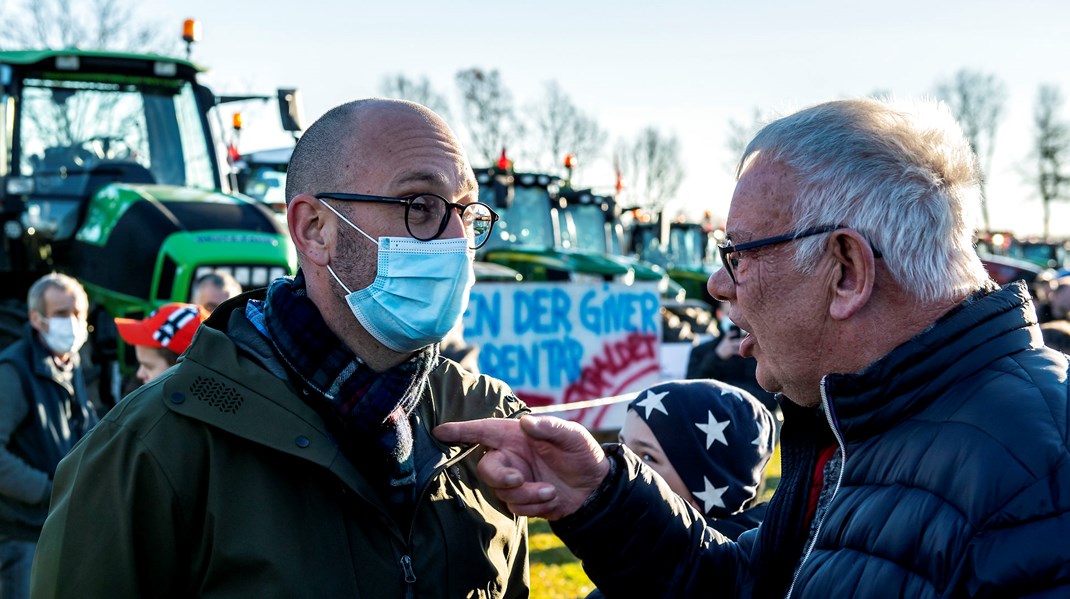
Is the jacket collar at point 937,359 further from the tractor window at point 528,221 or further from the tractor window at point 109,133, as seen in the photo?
the tractor window at point 528,221

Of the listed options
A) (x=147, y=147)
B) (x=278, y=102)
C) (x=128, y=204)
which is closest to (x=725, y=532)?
(x=278, y=102)

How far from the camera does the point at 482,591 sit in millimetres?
2199

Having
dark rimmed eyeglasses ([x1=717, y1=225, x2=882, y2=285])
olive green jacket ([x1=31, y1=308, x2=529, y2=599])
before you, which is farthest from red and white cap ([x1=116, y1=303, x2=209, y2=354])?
dark rimmed eyeglasses ([x1=717, y1=225, x2=882, y2=285])

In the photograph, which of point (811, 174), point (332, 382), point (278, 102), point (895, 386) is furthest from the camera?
point (278, 102)

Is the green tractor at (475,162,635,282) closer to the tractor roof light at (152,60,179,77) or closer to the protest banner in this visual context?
the protest banner

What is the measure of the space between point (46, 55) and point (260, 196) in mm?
7931

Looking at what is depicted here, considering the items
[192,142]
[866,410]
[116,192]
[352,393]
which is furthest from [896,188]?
[192,142]

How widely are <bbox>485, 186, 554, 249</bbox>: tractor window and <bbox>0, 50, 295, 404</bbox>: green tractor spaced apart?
6.80 m

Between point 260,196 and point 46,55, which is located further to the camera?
point 260,196

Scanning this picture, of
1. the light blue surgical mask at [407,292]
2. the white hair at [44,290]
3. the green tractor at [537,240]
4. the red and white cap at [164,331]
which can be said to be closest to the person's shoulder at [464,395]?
the light blue surgical mask at [407,292]

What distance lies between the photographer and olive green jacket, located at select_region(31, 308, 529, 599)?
1850mm

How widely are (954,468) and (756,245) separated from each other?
63 cm

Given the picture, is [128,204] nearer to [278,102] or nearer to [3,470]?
[278,102]

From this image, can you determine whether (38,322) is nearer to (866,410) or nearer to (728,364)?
(866,410)
